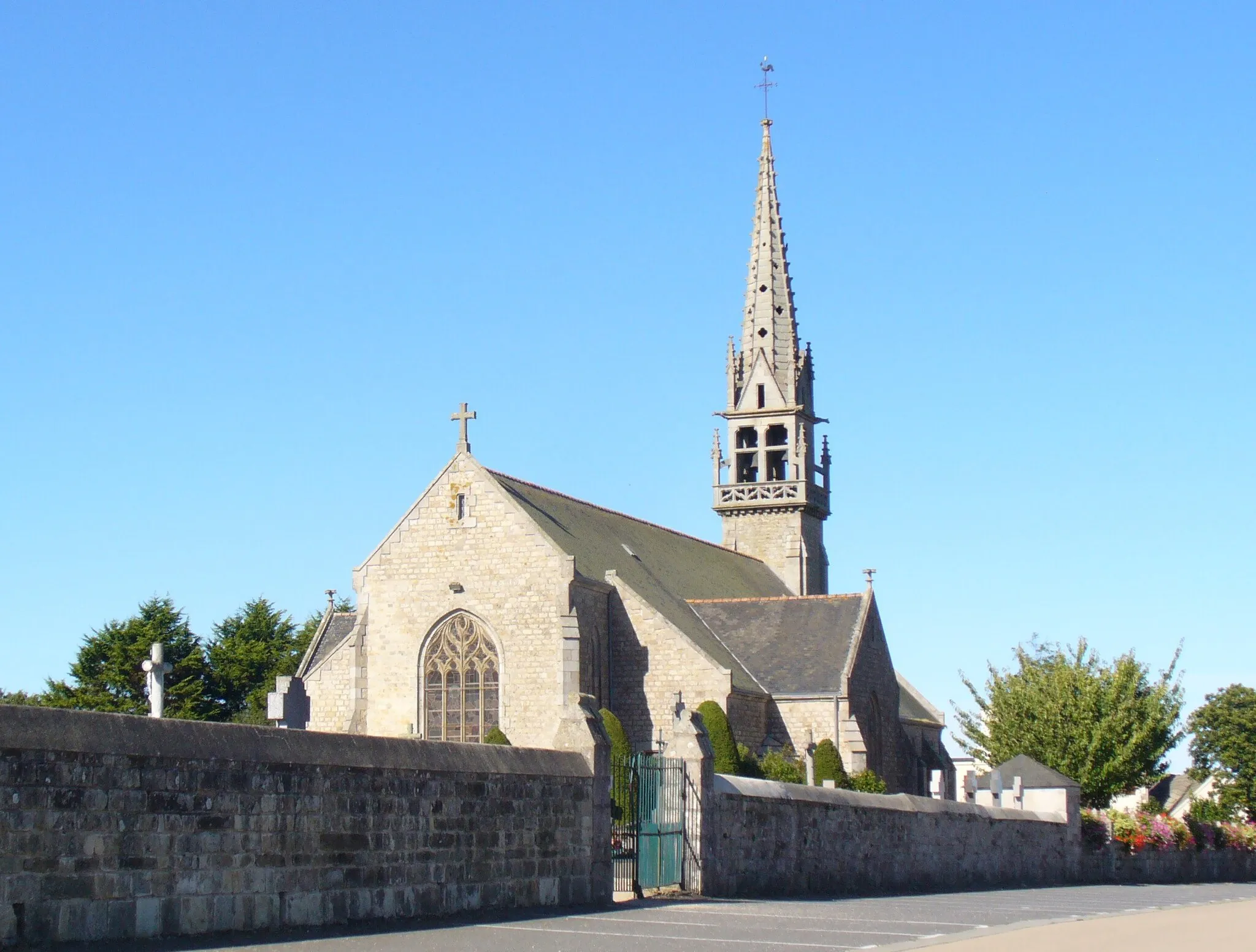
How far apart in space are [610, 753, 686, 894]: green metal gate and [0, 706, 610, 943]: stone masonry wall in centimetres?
218

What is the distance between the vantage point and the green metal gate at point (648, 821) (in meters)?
19.4

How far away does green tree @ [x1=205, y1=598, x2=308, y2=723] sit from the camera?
60344mm

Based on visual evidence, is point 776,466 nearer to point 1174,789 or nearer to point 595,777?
point 595,777

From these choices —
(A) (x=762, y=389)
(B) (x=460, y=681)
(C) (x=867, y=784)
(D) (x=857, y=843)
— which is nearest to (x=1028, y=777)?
(C) (x=867, y=784)

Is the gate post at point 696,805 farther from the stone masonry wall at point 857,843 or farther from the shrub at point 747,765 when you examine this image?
the shrub at point 747,765

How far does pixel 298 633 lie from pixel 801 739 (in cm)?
3225

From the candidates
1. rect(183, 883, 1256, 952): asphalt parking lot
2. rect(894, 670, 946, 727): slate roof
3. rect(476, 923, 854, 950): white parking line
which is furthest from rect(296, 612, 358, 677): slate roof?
rect(476, 923, 854, 950): white parking line

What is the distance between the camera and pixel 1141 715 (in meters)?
43.9

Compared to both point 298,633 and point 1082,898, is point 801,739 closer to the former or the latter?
point 1082,898

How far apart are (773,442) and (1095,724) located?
50.2ft

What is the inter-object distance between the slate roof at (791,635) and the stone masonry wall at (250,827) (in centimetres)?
2284

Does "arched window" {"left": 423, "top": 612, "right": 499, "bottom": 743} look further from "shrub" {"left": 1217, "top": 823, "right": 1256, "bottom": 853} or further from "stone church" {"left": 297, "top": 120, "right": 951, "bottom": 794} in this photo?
"shrub" {"left": 1217, "top": 823, "right": 1256, "bottom": 853}

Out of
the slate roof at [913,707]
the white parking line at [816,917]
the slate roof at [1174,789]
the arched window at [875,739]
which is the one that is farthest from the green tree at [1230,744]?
the white parking line at [816,917]

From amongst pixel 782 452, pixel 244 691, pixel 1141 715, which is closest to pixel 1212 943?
pixel 1141 715
